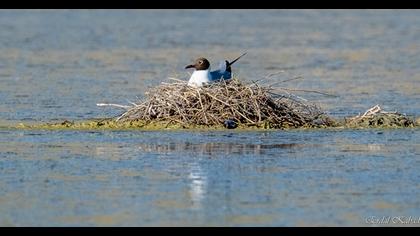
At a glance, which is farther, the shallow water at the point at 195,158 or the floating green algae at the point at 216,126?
the floating green algae at the point at 216,126

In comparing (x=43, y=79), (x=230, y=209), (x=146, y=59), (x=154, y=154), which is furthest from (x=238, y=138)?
(x=146, y=59)

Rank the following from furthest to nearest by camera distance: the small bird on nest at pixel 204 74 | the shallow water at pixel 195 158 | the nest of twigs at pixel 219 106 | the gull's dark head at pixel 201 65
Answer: the gull's dark head at pixel 201 65 → the small bird on nest at pixel 204 74 → the nest of twigs at pixel 219 106 → the shallow water at pixel 195 158

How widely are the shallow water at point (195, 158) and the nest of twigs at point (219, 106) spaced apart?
0.37 m

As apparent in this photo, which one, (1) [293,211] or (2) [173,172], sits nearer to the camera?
(1) [293,211]

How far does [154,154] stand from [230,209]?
9.50ft

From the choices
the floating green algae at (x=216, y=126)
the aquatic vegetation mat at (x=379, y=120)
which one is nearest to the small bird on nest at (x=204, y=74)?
the floating green algae at (x=216, y=126)

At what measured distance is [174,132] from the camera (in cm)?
1439

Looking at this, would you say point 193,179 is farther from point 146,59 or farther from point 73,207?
point 146,59

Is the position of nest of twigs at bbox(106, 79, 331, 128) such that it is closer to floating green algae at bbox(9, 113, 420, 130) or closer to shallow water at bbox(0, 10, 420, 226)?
floating green algae at bbox(9, 113, 420, 130)

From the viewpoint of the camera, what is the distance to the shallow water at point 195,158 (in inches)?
398

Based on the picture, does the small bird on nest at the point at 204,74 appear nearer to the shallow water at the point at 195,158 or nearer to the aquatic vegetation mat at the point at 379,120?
the shallow water at the point at 195,158

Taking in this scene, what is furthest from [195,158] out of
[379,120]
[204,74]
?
[379,120]

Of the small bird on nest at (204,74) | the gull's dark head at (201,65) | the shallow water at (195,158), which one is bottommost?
the shallow water at (195,158)

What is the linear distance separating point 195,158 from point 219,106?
84.5 inches
